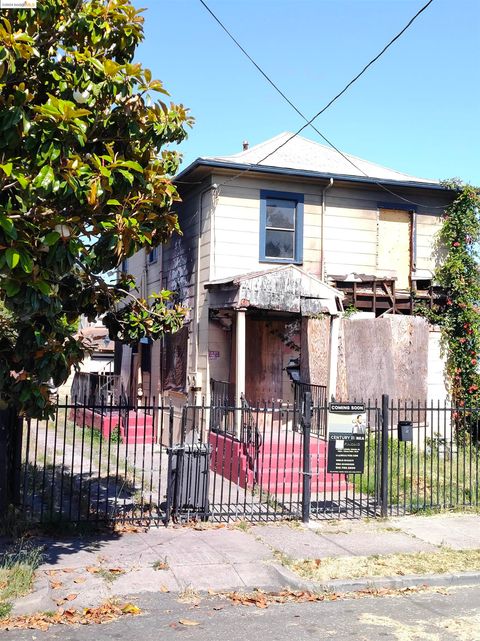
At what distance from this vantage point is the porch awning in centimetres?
1341

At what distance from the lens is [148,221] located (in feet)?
25.9

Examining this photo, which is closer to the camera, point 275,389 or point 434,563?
point 434,563

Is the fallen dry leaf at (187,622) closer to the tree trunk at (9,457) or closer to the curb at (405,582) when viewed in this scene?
the curb at (405,582)

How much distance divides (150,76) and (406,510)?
301 inches

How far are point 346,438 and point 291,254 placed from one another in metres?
6.35

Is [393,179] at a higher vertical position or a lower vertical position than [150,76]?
higher

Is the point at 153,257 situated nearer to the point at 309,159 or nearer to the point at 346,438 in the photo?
the point at 309,159

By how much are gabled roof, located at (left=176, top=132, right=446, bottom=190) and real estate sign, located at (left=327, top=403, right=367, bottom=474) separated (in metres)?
6.64

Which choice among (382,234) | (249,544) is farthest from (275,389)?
(249,544)

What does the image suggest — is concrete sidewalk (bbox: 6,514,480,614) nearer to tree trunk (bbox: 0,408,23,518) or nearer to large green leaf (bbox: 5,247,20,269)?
tree trunk (bbox: 0,408,23,518)

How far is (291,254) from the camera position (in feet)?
52.0

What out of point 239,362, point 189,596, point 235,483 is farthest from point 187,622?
point 239,362

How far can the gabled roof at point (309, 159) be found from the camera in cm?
1627

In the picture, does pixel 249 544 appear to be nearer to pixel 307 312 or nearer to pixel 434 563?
pixel 434 563
